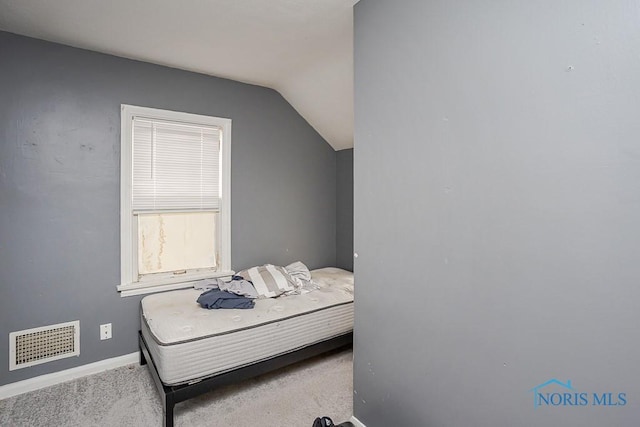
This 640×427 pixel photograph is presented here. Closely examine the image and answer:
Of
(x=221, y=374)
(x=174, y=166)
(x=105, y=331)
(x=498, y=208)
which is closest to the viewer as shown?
(x=498, y=208)

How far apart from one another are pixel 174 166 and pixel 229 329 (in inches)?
59.4

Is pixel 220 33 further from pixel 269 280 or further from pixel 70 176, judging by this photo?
pixel 269 280

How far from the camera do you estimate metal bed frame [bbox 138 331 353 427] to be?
175 cm

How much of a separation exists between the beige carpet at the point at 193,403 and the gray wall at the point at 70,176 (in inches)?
9.7

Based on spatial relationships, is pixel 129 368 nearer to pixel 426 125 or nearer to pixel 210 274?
pixel 210 274

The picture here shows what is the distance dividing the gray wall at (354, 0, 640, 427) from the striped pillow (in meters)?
1.05

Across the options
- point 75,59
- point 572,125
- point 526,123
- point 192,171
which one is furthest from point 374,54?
point 75,59

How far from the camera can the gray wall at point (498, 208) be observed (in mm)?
871

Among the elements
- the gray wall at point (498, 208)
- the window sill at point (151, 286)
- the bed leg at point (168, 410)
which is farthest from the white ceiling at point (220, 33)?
the bed leg at point (168, 410)

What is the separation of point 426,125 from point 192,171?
6.97 ft

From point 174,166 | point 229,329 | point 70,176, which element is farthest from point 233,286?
point 70,176

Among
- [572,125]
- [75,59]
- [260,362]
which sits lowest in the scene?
[260,362]

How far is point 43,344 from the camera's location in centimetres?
221

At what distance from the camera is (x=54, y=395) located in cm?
208
